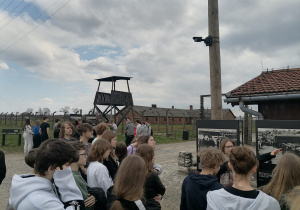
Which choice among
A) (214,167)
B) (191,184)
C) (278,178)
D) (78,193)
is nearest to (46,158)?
(78,193)

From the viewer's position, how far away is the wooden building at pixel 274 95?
6.92 meters

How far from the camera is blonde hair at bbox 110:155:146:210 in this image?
2.42 metres

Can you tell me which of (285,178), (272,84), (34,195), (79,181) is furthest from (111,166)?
(272,84)

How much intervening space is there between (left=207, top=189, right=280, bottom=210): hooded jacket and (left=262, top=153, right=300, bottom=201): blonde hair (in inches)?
14.3

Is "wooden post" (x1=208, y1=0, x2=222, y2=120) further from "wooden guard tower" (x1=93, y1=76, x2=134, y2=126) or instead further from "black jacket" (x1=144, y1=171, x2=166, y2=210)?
"wooden guard tower" (x1=93, y1=76, x2=134, y2=126)

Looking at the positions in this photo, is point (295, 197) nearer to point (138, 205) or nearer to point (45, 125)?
point (138, 205)

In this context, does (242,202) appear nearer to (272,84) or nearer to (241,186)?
(241,186)

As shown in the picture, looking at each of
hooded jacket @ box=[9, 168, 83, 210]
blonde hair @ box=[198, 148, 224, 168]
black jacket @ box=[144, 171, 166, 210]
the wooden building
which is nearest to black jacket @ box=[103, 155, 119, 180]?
black jacket @ box=[144, 171, 166, 210]

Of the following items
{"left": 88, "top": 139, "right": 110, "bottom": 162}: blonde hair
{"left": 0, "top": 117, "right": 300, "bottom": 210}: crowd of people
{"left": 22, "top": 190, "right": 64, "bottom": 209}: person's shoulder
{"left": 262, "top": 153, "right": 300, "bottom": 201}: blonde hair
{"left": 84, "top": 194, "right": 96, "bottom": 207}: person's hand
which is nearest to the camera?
{"left": 22, "top": 190, "right": 64, "bottom": 209}: person's shoulder

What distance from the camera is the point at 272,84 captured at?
7.64 metres

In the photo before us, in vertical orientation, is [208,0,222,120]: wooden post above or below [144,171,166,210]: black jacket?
above

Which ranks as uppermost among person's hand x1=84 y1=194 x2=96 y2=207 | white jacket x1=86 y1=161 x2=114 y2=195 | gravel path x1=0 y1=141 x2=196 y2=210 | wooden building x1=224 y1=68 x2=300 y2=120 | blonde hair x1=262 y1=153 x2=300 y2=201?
wooden building x1=224 y1=68 x2=300 y2=120

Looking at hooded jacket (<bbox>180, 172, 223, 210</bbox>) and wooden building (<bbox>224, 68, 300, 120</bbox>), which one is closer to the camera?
hooded jacket (<bbox>180, 172, 223, 210</bbox>)

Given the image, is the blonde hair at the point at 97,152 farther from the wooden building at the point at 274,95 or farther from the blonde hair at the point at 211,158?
the wooden building at the point at 274,95
